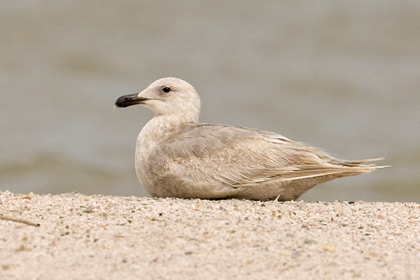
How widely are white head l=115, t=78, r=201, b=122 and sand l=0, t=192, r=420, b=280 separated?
127 cm

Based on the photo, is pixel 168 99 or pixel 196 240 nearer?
pixel 196 240

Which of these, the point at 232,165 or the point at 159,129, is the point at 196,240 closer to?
the point at 232,165

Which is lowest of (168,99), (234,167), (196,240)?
(196,240)

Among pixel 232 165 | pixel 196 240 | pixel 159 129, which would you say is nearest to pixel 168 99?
pixel 159 129

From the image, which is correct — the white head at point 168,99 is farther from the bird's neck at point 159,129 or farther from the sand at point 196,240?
the sand at point 196,240

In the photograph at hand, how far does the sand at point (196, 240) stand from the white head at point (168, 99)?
4.16 feet

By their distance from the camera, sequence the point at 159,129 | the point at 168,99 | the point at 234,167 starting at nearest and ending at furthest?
the point at 234,167, the point at 159,129, the point at 168,99

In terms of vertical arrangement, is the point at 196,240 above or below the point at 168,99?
below

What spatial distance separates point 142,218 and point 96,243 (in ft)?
2.21

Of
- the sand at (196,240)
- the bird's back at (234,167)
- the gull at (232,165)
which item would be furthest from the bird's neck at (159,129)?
the sand at (196,240)

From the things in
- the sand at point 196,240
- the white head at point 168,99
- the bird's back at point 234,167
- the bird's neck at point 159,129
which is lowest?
the sand at point 196,240

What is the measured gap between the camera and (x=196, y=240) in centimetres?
463

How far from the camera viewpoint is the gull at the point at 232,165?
633cm

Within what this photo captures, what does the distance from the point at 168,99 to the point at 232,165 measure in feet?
3.47
